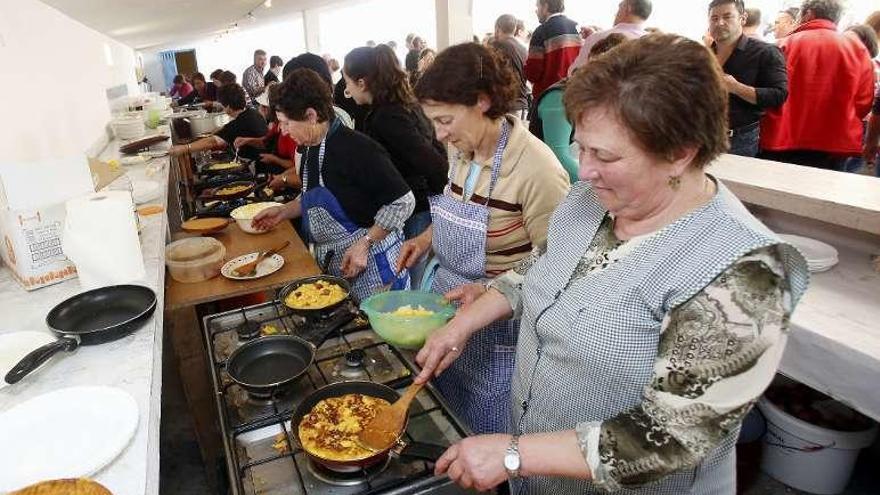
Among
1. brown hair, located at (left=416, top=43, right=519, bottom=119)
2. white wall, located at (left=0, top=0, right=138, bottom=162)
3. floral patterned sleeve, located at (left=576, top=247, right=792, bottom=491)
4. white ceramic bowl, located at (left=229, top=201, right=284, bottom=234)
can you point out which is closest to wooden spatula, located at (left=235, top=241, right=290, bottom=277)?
white ceramic bowl, located at (left=229, top=201, right=284, bottom=234)

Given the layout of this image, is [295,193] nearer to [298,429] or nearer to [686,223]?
[298,429]

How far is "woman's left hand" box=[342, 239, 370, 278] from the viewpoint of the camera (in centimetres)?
243

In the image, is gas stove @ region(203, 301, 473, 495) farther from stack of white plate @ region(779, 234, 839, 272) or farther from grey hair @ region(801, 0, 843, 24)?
grey hair @ region(801, 0, 843, 24)

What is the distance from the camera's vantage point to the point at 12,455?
0.92m

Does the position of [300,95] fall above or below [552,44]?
below

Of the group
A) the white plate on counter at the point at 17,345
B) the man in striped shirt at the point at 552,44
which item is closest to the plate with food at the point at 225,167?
the man in striped shirt at the point at 552,44

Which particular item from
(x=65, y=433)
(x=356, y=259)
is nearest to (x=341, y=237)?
(x=356, y=259)

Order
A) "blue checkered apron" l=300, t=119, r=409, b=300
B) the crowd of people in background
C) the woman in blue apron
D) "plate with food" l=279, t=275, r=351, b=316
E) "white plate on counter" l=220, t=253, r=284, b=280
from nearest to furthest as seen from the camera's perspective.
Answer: "plate with food" l=279, t=275, r=351, b=316
"white plate on counter" l=220, t=253, r=284, b=280
the woman in blue apron
"blue checkered apron" l=300, t=119, r=409, b=300
the crowd of people in background

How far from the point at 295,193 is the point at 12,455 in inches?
117

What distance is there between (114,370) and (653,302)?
3.66 ft

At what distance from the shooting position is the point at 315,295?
189 centimetres

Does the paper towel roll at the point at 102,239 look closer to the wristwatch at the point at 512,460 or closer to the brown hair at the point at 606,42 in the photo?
the wristwatch at the point at 512,460

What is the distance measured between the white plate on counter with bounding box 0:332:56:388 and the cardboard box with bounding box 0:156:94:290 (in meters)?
0.27

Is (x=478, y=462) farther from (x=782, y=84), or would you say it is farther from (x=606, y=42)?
(x=782, y=84)
